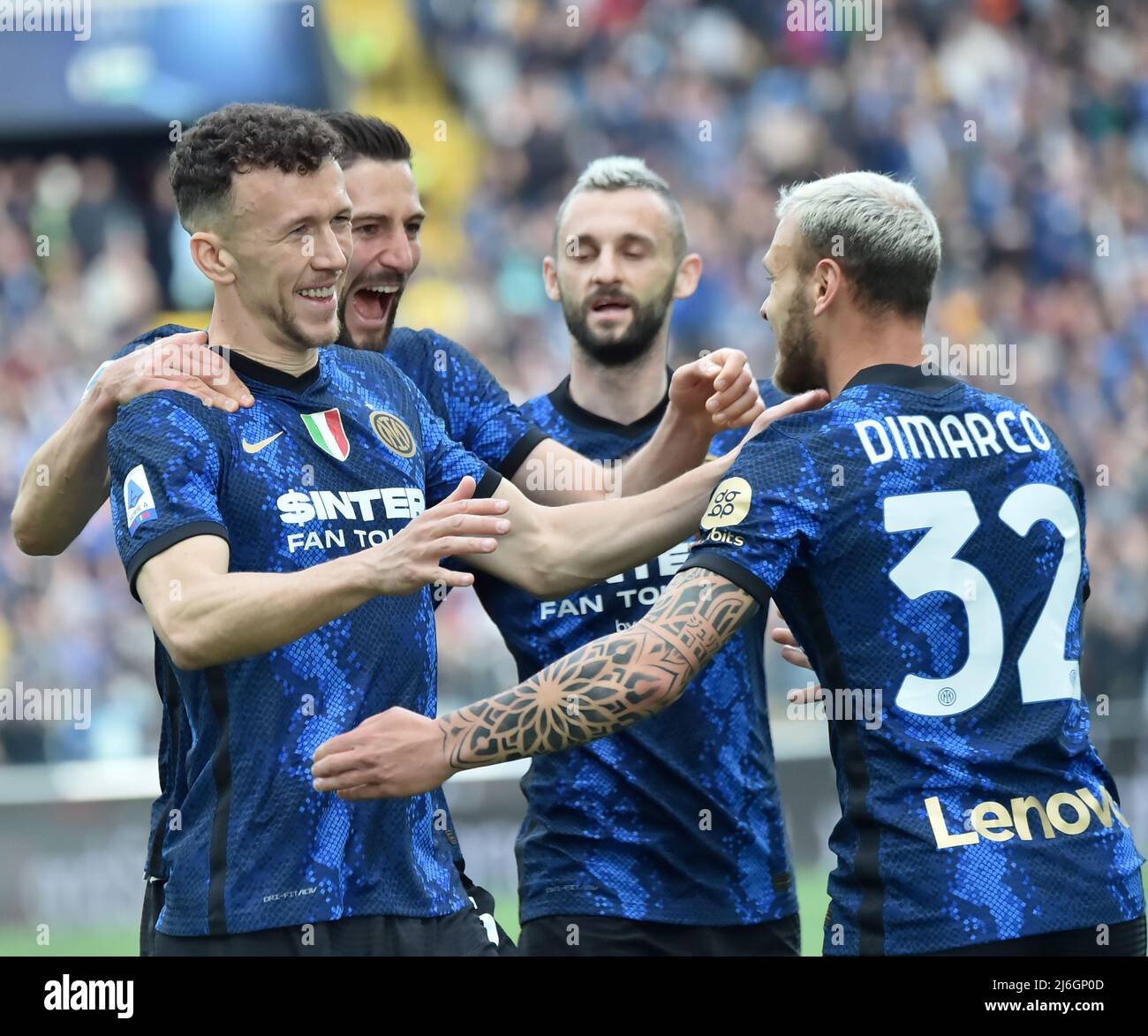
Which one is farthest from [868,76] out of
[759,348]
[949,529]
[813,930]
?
[949,529]

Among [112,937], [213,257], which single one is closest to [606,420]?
[213,257]

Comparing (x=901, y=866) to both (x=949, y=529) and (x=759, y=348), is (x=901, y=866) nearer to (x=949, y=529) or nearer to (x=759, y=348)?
(x=949, y=529)

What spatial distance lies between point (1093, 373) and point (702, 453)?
10.9 metres

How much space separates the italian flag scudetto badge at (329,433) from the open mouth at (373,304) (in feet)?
3.92

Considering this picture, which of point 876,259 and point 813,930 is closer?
point 876,259

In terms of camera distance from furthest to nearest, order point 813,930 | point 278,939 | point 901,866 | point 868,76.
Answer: point 868,76 < point 813,930 < point 278,939 < point 901,866

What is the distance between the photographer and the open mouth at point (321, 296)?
4367mm

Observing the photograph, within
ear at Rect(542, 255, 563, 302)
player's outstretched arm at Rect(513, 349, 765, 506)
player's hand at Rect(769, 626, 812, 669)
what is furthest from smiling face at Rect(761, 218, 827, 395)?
ear at Rect(542, 255, 563, 302)

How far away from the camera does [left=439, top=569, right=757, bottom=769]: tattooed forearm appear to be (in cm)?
382

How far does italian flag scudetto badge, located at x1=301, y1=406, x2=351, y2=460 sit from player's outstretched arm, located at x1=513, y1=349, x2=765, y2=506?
3.28ft

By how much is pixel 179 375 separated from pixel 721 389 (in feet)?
5.00

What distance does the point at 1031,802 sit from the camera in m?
3.81

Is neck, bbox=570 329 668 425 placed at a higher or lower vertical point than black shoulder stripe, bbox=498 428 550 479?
higher

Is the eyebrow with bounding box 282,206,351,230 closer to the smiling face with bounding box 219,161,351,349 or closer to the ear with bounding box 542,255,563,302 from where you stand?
the smiling face with bounding box 219,161,351,349
